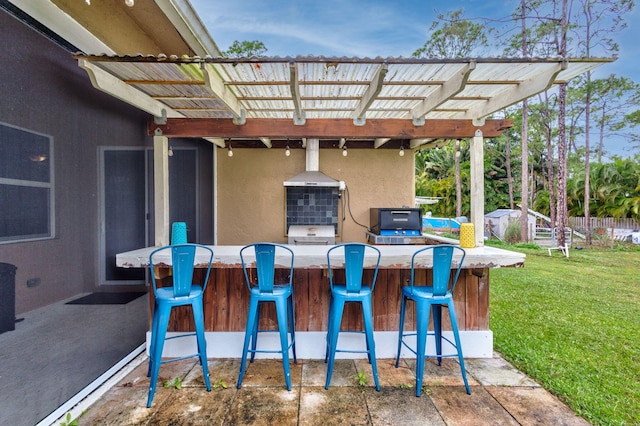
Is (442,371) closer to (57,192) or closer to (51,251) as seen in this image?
(51,251)

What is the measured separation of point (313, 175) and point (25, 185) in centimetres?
346

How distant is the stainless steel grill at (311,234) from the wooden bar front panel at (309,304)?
1.89 metres

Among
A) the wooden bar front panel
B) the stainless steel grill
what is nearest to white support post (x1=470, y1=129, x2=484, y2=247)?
the wooden bar front panel

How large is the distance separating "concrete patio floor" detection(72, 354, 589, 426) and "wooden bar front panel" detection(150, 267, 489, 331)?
355 mm

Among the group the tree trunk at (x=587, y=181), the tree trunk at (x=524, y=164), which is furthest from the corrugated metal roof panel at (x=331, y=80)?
the tree trunk at (x=587, y=181)

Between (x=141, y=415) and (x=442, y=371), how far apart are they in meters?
2.34

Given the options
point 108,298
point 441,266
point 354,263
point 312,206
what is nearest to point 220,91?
point 354,263

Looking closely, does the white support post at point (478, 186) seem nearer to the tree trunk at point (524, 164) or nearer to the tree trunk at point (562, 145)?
the tree trunk at point (562, 145)

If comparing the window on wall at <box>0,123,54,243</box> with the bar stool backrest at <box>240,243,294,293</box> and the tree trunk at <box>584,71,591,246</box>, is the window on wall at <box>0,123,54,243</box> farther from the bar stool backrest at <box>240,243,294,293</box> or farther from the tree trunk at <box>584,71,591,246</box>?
the tree trunk at <box>584,71,591,246</box>

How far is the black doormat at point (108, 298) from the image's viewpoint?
2.24 metres

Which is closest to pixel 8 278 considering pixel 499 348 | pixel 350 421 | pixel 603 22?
pixel 350 421

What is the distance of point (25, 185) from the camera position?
175cm

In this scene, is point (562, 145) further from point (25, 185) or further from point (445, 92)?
point (25, 185)

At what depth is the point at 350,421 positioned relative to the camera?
200cm
